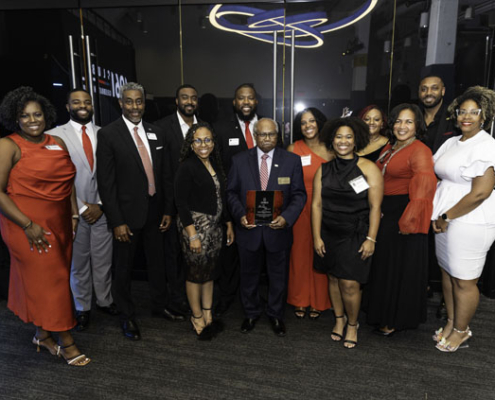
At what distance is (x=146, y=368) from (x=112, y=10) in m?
3.36

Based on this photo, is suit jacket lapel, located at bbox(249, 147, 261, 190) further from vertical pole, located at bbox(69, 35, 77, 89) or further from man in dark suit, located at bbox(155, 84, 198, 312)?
vertical pole, located at bbox(69, 35, 77, 89)

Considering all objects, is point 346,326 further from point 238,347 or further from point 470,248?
point 470,248

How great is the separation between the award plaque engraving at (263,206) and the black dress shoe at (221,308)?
1.06m

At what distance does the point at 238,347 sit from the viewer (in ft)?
9.01

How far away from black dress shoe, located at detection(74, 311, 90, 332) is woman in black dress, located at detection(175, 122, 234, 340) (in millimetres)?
942

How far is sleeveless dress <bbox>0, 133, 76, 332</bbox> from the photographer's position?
2.28 metres

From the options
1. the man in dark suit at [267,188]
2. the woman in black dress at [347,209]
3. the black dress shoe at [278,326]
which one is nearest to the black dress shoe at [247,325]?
the black dress shoe at [278,326]

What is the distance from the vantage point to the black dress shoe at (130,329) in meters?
2.85

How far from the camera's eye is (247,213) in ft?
8.60

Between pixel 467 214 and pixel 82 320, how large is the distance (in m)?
3.03

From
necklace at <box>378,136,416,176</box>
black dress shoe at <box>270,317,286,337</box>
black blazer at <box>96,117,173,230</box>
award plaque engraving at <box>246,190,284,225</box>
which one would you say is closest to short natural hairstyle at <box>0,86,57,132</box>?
black blazer at <box>96,117,173,230</box>

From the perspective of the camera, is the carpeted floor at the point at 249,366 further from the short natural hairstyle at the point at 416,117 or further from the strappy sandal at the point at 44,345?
the short natural hairstyle at the point at 416,117

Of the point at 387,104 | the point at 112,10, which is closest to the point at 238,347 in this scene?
the point at 387,104

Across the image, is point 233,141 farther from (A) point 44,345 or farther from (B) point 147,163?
(A) point 44,345
